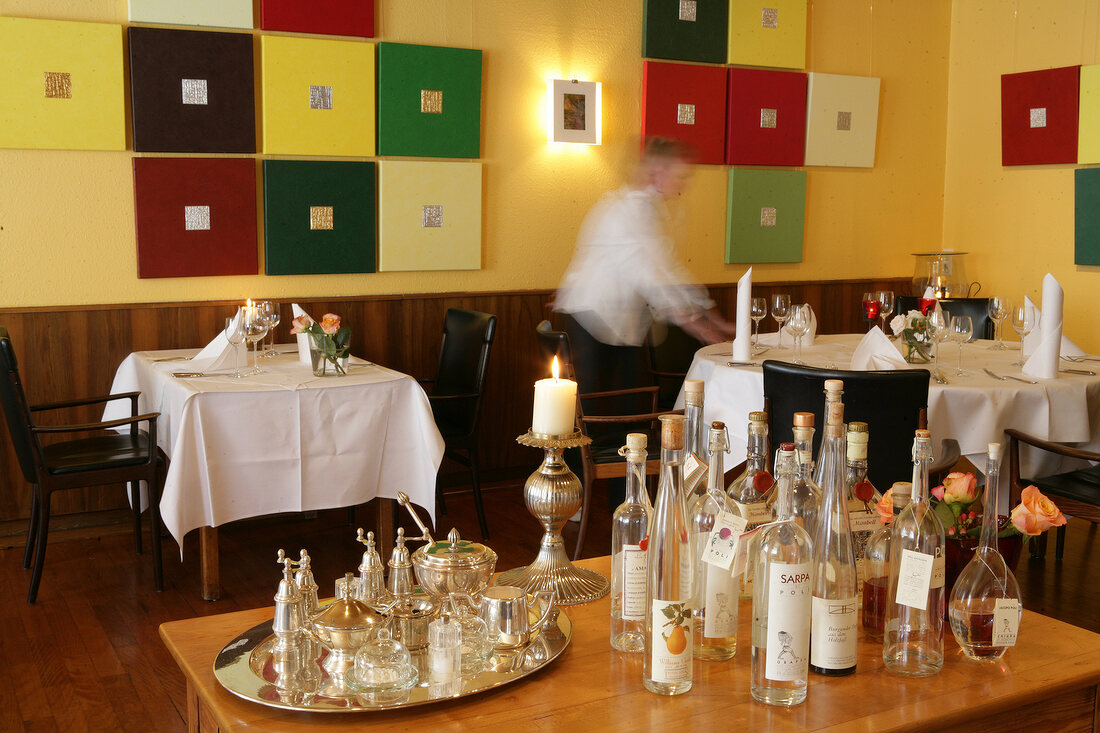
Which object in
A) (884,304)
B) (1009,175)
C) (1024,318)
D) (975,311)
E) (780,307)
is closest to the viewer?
(1024,318)

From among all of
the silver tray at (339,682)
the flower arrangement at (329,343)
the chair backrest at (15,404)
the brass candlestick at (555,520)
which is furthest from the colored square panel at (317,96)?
the silver tray at (339,682)

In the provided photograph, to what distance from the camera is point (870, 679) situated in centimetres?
141

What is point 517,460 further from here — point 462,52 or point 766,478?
point 766,478

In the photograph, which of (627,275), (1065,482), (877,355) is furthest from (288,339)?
(1065,482)

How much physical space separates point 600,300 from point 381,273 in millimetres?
1245

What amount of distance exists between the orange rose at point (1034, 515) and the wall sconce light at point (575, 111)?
402 centimetres

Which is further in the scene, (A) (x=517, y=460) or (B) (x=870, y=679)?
(A) (x=517, y=460)

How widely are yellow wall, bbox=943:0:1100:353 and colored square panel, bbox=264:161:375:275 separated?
384 centimetres

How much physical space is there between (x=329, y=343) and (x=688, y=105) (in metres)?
2.77

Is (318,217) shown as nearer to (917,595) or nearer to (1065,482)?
(1065,482)

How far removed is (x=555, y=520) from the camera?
163cm

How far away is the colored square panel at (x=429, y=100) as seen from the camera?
193 inches

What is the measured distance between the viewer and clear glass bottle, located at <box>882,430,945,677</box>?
1431 mm

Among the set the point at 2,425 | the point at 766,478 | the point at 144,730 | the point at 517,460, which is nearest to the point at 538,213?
the point at 517,460
